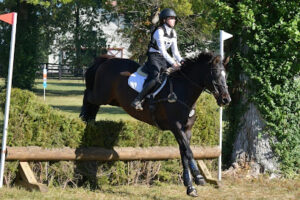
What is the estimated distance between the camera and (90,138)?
27.8ft

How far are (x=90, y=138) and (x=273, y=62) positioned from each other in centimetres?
383

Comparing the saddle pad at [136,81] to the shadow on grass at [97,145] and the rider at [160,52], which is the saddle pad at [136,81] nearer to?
the rider at [160,52]

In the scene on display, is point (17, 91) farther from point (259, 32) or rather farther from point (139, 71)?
point (259, 32)

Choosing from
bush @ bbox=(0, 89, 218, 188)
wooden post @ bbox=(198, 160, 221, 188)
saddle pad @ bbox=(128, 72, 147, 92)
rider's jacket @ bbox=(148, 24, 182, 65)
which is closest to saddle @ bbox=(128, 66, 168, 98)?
saddle pad @ bbox=(128, 72, 147, 92)

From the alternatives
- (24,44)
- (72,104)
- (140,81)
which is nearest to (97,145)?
(140,81)

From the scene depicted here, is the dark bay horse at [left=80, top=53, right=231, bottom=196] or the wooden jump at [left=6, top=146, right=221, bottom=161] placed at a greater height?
the dark bay horse at [left=80, top=53, right=231, bottom=196]

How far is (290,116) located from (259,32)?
69.0 inches

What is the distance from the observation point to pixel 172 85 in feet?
26.4

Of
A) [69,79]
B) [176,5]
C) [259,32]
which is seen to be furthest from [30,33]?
[69,79]

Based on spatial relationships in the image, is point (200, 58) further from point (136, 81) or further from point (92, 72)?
point (92, 72)

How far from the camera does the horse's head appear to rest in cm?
740

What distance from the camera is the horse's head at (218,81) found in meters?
7.40

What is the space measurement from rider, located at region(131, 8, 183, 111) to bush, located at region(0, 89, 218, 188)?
32.0 inches

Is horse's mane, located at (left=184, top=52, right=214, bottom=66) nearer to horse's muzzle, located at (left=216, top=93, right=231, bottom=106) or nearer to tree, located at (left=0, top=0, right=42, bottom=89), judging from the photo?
horse's muzzle, located at (left=216, top=93, right=231, bottom=106)
